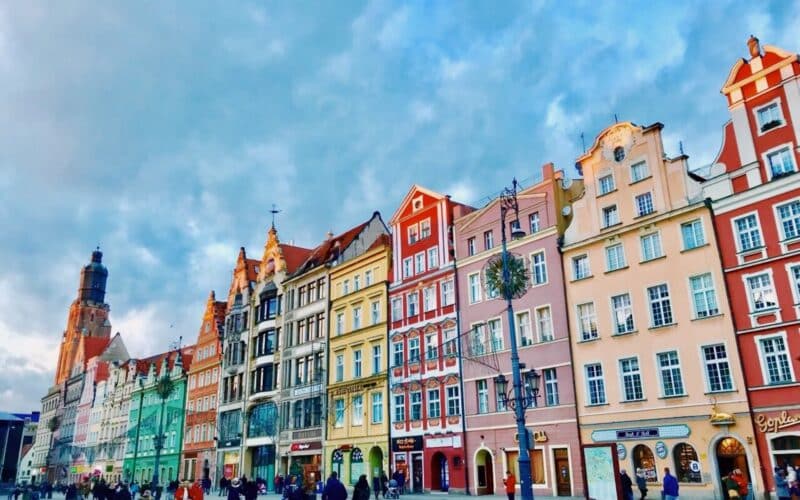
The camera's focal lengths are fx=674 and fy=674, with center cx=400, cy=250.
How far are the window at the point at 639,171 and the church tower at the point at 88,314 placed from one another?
117858 mm

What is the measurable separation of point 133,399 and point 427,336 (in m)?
57.6

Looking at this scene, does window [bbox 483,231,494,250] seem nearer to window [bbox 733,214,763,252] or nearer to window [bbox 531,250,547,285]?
window [bbox 531,250,547,285]

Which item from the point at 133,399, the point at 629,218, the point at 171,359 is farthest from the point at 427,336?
the point at 133,399

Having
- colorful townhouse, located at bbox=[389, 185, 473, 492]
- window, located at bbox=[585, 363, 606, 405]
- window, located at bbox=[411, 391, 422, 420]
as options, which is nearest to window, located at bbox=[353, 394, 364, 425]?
colorful townhouse, located at bbox=[389, 185, 473, 492]

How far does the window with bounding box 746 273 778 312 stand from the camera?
28141 mm

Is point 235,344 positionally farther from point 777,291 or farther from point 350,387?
point 777,291

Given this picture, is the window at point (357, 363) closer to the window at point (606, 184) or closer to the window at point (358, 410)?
the window at point (358, 410)

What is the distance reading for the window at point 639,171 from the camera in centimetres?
3371

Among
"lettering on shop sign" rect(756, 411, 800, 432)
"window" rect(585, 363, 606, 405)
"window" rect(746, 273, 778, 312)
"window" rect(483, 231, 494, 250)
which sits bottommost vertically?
"lettering on shop sign" rect(756, 411, 800, 432)

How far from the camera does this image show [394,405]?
44.5 meters

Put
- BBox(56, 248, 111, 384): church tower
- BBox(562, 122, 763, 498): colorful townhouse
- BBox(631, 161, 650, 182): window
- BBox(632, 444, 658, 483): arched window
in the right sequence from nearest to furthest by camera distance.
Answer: BBox(562, 122, 763, 498): colorful townhouse < BBox(632, 444, 658, 483): arched window < BBox(631, 161, 650, 182): window < BBox(56, 248, 111, 384): church tower

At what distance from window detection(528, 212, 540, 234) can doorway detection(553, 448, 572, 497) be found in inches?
475

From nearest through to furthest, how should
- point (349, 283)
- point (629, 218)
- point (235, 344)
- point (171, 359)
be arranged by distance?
Result: point (629, 218) < point (349, 283) < point (235, 344) < point (171, 359)

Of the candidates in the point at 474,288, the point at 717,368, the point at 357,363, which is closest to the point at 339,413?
the point at 357,363
